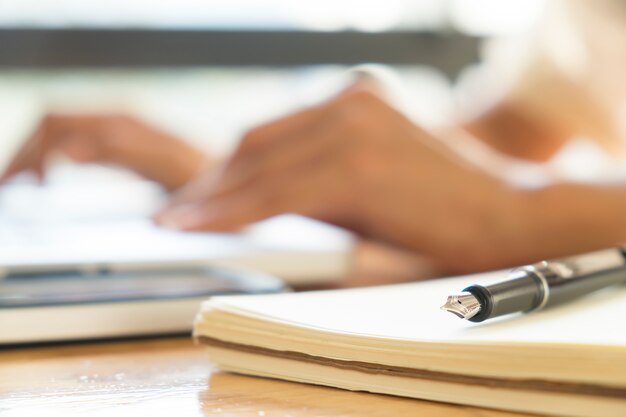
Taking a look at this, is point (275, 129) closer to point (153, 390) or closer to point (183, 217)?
point (183, 217)

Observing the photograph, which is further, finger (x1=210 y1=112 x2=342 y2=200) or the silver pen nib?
finger (x1=210 y1=112 x2=342 y2=200)

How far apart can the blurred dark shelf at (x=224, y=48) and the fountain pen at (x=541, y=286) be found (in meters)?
0.94

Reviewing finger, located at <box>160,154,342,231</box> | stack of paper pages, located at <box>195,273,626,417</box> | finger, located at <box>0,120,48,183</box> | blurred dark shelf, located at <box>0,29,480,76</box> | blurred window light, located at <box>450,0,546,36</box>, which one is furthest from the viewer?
blurred window light, located at <box>450,0,546,36</box>

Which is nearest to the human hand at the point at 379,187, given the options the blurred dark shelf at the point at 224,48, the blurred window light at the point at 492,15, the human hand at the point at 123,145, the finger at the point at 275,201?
the finger at the point at 275,201

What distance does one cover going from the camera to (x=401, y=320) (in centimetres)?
31

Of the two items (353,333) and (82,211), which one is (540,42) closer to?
(82,211)

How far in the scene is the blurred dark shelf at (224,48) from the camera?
116 cm

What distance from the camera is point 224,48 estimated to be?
126 centimetres

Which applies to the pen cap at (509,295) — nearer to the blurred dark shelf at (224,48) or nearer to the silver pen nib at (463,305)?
the silver pen nib at (463,305)

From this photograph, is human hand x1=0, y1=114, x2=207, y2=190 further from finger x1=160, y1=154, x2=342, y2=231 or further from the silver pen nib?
the silver pen nib

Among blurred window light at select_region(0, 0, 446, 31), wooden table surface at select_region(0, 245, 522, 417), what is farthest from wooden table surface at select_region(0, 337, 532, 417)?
blurred window light at select_region(0, 0, 446, 31)

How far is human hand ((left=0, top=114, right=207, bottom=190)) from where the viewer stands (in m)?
0.90

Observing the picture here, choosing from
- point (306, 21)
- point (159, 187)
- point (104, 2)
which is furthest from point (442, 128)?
point (104, 2)

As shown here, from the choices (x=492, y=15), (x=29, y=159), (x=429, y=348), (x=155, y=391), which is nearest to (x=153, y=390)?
(x=155, y=391)
